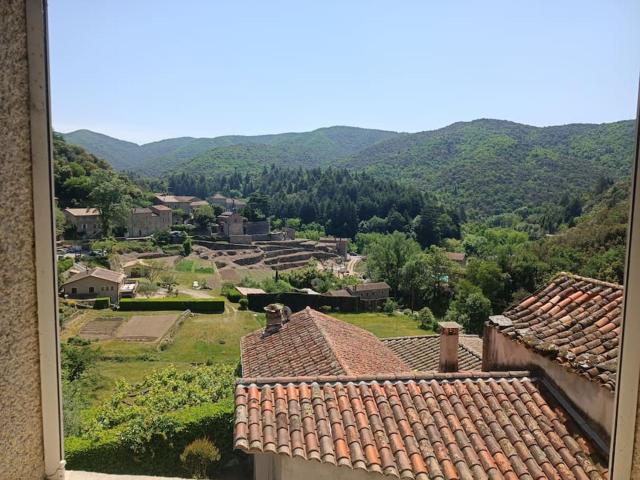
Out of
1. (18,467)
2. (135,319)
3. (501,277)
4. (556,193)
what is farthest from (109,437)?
(556,193)

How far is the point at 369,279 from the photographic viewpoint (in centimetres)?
4884

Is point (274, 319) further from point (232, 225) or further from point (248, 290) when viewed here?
point (232, 225)

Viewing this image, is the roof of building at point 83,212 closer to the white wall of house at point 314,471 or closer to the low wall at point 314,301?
the low wall at point 314,301

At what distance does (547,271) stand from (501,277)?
10.1 feet

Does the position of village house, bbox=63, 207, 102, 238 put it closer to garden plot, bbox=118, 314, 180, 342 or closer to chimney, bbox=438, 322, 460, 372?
garden plot, bbox=118, 314, 180, 342

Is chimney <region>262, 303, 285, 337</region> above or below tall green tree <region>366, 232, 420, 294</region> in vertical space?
above

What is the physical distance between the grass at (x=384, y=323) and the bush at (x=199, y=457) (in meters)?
20.9

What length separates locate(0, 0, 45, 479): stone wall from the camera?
1.29 m

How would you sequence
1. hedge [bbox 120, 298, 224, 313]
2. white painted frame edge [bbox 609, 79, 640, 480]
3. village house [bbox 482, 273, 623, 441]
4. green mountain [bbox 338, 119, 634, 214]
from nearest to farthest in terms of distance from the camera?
white painted frame edge [bbox 609, 79, 640, 480] < village house [bbox 482, 273, 623, 441] < hedge [bbox 120, 298, 224, 313] < green mountain [bbox 338, 119, 634, 214]

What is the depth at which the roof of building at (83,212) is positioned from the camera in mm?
50984

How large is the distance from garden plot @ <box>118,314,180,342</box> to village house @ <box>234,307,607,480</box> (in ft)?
74.9

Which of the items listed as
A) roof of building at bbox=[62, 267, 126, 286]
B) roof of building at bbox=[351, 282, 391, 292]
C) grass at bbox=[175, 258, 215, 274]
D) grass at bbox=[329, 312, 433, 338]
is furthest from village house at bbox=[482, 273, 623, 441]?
grass at bbox=[175, 258, 215, 274]

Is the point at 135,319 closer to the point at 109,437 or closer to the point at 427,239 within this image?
the point at 109,437

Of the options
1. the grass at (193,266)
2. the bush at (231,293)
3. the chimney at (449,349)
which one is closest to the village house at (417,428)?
the chimney at (449,349)
